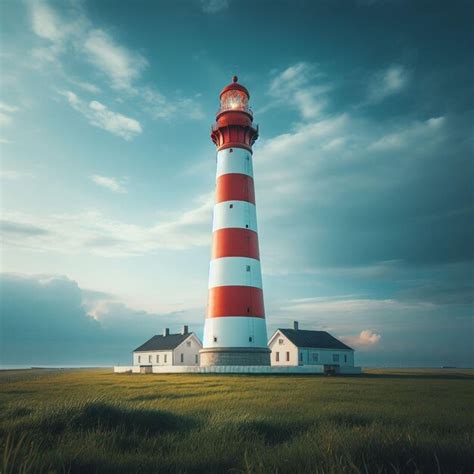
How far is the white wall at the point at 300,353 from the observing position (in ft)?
188

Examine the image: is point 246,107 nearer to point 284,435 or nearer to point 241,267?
point 241,267

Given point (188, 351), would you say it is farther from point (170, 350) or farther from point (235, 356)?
point (235, 356)

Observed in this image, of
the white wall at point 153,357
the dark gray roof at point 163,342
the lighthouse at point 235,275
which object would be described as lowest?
the white wall at point 153,357

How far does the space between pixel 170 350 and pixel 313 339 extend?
66.4 ft

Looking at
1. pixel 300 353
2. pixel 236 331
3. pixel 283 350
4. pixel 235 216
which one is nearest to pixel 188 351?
pixel 283 350

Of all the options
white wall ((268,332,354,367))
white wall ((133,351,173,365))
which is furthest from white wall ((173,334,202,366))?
white wall ((268,332,354,367))

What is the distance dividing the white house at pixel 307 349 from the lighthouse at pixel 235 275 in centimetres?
2184

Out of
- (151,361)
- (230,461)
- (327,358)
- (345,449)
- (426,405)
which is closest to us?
A: (345,449)

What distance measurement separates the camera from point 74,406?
9242mm

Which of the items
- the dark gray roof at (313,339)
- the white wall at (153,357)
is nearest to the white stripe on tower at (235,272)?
the dark gray roof at (313,339)

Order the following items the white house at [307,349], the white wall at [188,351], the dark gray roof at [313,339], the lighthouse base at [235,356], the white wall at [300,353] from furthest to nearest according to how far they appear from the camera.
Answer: the white wall at [188,351], the dark gray roof at [313,339], the white house at [307,349], the white wall at [300,353], the lighthouse base at [235,356]

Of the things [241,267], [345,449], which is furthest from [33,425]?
[241,267]

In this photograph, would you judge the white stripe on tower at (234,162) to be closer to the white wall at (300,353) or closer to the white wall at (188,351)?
the white wall at (300,353)

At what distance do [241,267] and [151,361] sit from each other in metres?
35.7
